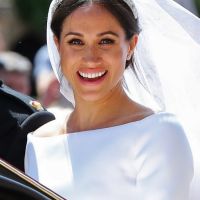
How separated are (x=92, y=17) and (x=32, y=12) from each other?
13.4 metres

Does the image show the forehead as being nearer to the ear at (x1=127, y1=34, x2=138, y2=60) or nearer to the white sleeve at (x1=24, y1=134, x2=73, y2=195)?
the ear at (x1=127, y1=34, x2=138, y2=60)

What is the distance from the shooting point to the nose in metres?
4.59

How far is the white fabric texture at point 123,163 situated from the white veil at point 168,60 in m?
0.46

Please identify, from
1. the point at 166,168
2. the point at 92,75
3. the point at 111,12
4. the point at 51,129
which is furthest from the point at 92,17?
the point at 166,168

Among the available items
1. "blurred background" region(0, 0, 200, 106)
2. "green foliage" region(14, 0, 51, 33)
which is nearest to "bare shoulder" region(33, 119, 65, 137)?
"blurred background" region(0, 0, 200, 106)

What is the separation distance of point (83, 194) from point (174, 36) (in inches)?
38.4

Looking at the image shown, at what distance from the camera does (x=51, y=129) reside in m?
4.89

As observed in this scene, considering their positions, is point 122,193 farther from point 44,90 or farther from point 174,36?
point 44,90

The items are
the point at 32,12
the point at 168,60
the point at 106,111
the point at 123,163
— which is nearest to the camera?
the point at 123,163

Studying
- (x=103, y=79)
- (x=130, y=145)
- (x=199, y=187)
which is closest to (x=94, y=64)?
(x=103, y=79)

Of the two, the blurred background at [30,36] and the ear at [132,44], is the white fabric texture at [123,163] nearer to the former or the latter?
the ear at [132,44]

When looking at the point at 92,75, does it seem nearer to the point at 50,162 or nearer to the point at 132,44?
the point at 132,44

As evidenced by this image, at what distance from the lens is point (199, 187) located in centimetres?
449

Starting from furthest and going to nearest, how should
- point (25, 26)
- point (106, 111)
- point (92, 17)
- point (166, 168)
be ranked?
point (25, 26)
point (106, 111)
point (92, 17)
point (166, 168)
